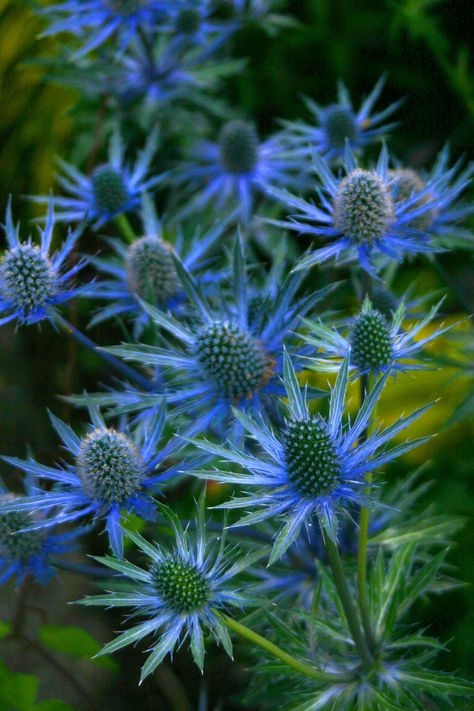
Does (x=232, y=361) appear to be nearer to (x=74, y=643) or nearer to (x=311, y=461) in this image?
(x=311, y=461)

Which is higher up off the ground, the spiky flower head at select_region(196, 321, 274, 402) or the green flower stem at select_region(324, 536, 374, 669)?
the spiky flower head at select_region(196, 321, 274, 402)

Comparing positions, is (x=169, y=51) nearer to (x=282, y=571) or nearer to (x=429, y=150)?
(x=429, y=150)

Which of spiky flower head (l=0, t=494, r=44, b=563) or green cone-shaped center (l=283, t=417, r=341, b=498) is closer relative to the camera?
green cone-shaped center (l=283, t=417, r=341, b=498)

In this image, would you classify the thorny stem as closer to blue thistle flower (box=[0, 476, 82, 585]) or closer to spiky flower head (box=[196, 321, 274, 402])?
spiky flower head (box=[196, 321, 274, 402])

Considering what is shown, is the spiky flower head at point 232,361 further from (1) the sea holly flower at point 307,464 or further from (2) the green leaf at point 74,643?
(2) the green leaf at point 74,643

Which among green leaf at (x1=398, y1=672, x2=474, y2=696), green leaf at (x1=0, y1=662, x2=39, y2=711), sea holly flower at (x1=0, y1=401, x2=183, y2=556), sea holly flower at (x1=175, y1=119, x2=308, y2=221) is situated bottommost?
green leaf at (x1=0, y1=662, x2=39, y2=711)

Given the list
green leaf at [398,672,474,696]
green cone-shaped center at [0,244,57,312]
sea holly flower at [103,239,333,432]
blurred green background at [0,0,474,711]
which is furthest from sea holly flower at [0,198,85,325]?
blurred green background at [0,0,474,711]

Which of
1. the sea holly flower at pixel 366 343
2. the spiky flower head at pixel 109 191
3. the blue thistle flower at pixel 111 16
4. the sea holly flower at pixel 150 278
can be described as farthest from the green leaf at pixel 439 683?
the blue thistle flower at pixel 111 16
